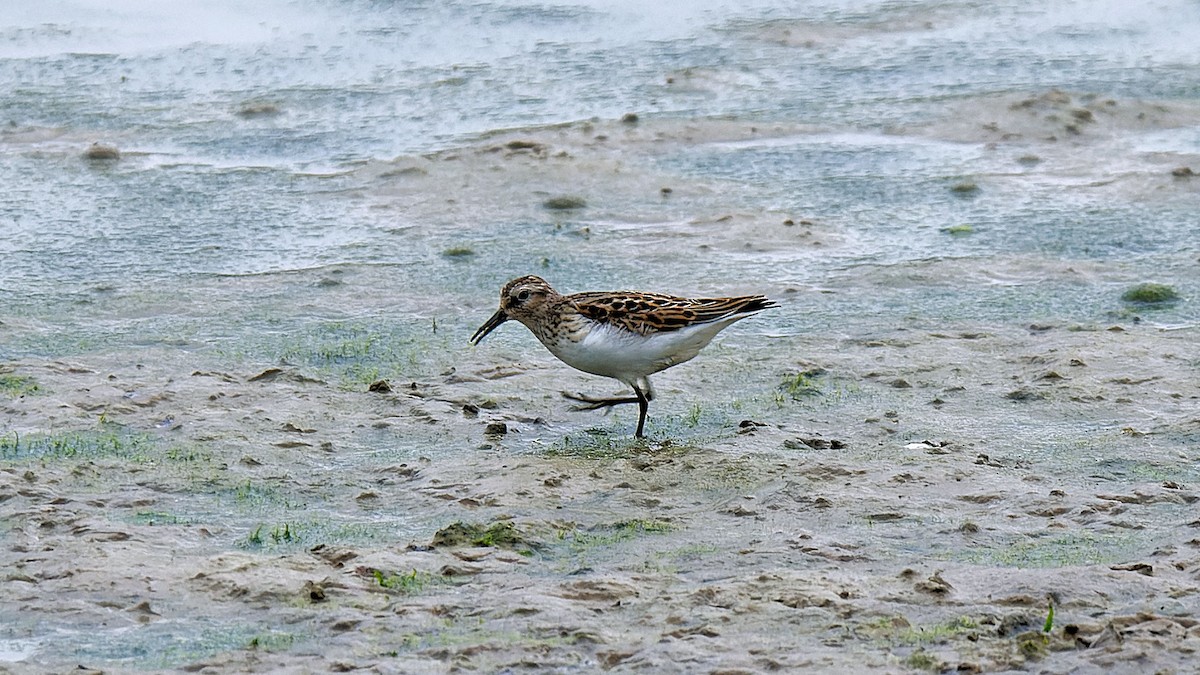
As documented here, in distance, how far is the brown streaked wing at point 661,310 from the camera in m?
7.15

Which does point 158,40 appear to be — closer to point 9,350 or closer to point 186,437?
point 9,350

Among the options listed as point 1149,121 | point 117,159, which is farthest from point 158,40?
point 1149,121

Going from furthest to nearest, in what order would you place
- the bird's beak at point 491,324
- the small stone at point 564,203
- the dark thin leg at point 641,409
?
the small stone at point 564,203, the bird's beak at point 491,324, the dark thin leg at point 641,409

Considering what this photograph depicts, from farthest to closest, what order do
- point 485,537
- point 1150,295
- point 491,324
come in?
point 1150,295, point 491,324, point 485,537

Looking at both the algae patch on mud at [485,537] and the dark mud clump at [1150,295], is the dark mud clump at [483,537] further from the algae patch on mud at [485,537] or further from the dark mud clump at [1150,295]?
the dark mud clump at [1150,295]

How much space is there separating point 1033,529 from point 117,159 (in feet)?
23.8

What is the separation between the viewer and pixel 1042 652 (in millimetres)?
4824

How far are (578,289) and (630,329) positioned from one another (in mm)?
1961

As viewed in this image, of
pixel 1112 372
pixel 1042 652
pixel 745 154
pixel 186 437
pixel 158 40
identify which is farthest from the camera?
pixel 158 40

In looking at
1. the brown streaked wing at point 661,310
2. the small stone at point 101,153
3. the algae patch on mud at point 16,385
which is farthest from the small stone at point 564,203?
the algae patch on mud at point 16,385

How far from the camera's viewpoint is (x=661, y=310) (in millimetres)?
7211

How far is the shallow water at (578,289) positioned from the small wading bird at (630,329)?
268 millimetres

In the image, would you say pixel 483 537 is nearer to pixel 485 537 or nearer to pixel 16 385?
pixel 485 537

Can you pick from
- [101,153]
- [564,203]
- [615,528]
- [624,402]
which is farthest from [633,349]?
[101,153]
